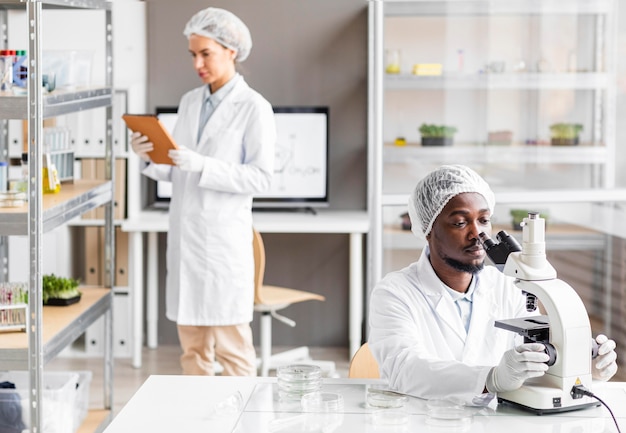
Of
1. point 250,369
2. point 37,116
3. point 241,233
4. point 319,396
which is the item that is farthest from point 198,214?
point 319,396

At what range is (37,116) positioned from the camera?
2760mm

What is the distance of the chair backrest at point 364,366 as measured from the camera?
8.00 ft

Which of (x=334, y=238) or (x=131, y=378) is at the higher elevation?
(x=334, y=238)

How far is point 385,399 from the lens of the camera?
2.03 metres

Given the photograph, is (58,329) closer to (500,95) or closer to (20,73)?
(20,73)

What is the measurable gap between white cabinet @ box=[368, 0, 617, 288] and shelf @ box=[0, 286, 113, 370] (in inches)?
49.9

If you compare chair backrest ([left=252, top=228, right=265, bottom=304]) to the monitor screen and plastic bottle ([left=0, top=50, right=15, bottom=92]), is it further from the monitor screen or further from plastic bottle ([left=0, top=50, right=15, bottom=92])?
plastic bottle ([left=0, top=50, right=15, bottom=92])

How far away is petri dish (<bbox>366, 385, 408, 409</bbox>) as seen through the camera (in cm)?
202

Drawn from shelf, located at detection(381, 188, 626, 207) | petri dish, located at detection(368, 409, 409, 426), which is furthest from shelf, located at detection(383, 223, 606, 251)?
petri dish, located at detection(368, 409, 409, 426)

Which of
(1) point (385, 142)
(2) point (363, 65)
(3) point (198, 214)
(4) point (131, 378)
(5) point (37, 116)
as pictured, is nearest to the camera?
(5) point (37, 116)

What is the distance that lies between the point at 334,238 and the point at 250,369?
1.71 meters

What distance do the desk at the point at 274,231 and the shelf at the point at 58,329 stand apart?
3.07 ft

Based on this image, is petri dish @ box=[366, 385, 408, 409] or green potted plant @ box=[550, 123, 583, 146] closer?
petri dish @ box=[366, 385, 408, 409]

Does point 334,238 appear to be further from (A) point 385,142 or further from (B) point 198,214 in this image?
(B) point 198,214
